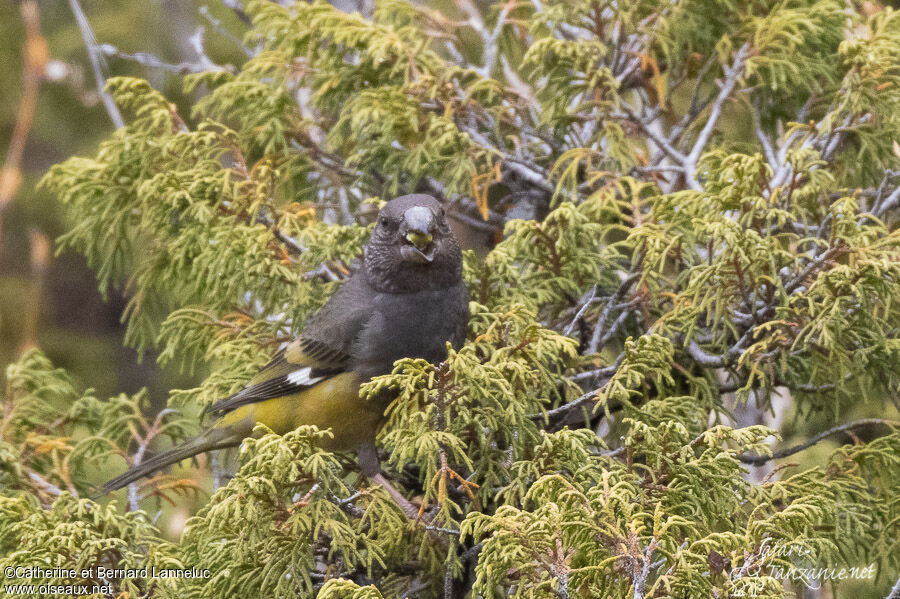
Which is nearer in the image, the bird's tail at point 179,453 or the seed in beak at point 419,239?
the seed in beak at point 419,239

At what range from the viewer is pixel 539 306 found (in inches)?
130

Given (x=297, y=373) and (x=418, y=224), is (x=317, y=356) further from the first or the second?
(x=418, y=224)

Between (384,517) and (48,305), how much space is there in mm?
6452

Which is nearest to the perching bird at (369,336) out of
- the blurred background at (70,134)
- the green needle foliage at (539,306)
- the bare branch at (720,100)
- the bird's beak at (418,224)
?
the bird's beak at (418,224)

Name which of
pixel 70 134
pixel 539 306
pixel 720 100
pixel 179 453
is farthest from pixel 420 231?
pixel 70 134

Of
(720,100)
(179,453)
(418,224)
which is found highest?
(720,100)

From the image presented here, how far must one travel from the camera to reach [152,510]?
179 inches

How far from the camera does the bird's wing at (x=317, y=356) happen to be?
3148 mm

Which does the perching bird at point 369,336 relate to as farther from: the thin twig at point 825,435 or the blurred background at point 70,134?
the blurred background at point 70,134

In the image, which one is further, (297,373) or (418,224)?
(297,373)

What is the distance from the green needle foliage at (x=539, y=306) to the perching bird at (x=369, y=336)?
0.13m

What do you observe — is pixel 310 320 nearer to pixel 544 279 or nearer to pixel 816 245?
pixel 544 279

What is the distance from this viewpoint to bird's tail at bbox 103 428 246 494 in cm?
331

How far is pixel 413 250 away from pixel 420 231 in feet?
0.31
